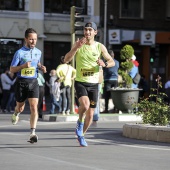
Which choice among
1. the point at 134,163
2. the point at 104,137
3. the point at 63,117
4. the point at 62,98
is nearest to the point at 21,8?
the point at 62,98

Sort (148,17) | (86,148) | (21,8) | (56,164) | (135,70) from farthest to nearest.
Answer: (148,17), (21,8), (135,70), (86,148), (56,164)

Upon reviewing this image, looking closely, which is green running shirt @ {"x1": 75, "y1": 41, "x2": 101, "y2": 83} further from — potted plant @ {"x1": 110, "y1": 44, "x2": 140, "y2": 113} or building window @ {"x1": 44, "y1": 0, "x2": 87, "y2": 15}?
building window @ {"x1": 44, "y1": 0, "x2": 87, "y2": 15}

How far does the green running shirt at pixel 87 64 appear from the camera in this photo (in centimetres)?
1256

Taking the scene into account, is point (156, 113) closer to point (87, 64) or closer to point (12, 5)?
point (87, 64)

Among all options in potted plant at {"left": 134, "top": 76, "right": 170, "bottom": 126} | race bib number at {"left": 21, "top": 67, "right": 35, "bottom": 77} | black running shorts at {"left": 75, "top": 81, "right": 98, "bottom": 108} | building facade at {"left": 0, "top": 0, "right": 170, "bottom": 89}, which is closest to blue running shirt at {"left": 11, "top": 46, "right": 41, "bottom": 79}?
race bib number at {"left": 21, "top": 67, "right": 35, "bottom": 77}

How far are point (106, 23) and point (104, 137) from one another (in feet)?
89.4

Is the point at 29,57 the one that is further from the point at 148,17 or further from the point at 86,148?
the point at 148,17

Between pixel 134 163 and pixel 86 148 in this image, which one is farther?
pixel 86 148

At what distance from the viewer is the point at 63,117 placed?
70.6ft

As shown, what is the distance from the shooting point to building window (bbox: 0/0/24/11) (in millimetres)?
39312

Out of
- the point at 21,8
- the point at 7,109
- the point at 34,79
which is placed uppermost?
the point at 21,8

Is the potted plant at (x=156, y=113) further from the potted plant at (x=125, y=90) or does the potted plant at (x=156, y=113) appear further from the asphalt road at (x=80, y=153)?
the potted plant at (x=125, y=90)

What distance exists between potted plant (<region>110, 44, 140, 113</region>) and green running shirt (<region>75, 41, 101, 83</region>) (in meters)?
10.6

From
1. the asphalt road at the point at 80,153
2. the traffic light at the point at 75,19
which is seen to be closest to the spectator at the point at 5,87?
the traffic light at the point at 75,19
